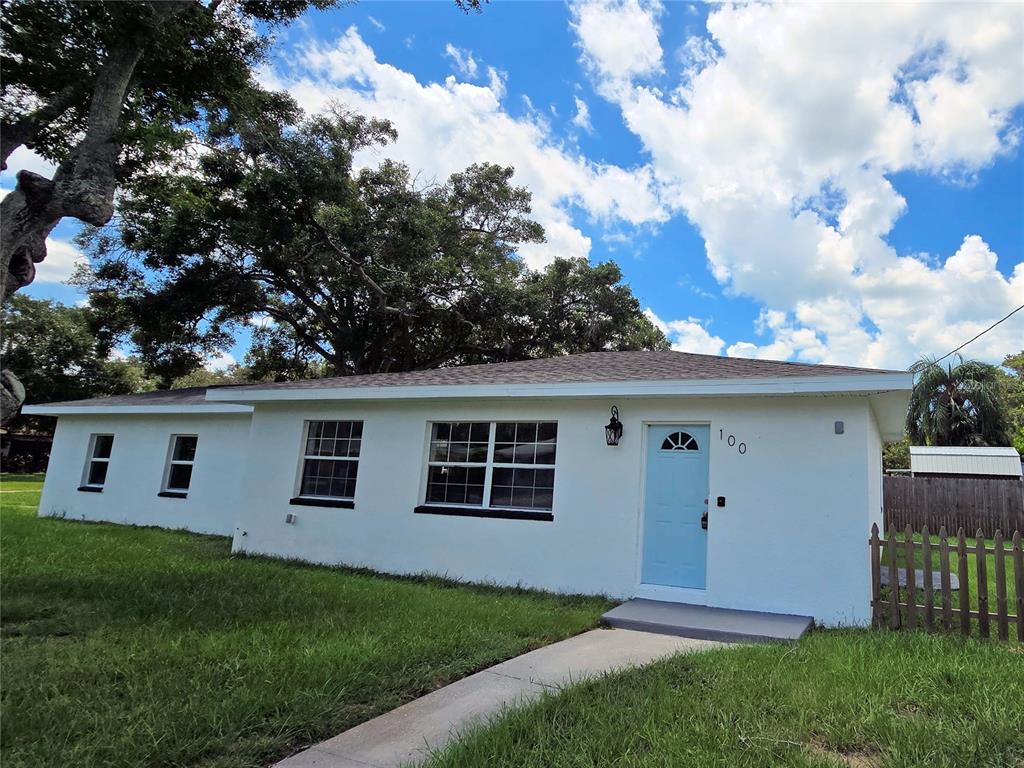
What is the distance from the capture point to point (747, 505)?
695cm

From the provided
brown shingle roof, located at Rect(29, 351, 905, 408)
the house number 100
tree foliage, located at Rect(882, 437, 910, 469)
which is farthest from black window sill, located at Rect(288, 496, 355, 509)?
tree foliage, located at Rect(882, 437, 910, 469)

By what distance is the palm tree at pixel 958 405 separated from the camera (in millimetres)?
25625

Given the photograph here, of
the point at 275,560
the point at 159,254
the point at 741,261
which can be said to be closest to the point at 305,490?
the point at 275,560

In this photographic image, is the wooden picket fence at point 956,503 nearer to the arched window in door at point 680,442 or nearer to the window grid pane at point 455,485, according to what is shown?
the arched window in door at point 680,442

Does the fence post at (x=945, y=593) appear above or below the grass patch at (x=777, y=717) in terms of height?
above

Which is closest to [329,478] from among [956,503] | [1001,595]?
[1001,595]

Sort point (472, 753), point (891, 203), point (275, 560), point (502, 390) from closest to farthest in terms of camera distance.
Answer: point (472, 753), point (502, 390), point (275, 560), point (891, 203)

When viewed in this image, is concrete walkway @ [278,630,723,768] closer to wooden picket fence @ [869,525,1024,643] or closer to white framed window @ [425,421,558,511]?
wooden picket fence @ [869,525,1024,643]

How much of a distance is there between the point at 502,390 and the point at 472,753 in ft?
18.5

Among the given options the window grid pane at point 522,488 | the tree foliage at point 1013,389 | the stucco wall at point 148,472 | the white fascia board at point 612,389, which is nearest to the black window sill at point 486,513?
the window grid pane at point 522,488

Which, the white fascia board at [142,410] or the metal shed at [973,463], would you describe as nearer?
the white fascia board at [142,410]

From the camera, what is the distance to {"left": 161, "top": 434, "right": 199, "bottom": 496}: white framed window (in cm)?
1358

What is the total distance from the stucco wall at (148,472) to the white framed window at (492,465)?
5.26 meters

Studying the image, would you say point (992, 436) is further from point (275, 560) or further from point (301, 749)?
point (301, 749)
